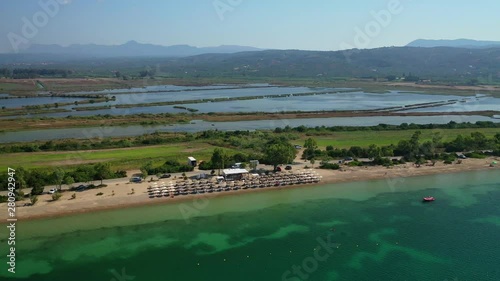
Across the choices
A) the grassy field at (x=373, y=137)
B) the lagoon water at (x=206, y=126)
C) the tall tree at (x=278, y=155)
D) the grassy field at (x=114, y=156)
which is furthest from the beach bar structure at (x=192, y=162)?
the lagoon water at (x=206, y=126)

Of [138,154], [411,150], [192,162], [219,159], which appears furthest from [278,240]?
[138,154]

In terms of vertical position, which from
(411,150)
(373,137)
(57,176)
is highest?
(411,150)

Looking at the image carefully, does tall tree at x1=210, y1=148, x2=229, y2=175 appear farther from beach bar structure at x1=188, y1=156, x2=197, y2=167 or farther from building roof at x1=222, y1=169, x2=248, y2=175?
beach bar structure at x1=188, y1=156, x2=197, y2=167

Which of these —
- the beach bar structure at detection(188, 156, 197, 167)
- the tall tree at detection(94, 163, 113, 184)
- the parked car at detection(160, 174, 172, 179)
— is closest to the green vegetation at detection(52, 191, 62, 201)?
the tall tree at detection(94, 163, 113, 184)

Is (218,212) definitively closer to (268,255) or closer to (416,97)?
(268,255)

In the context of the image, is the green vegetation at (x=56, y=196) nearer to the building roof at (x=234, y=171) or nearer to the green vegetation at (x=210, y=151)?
the green vegetation at (x=210, y=151)

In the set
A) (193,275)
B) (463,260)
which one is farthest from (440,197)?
(193,275)

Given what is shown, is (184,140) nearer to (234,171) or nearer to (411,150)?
(234,171)
